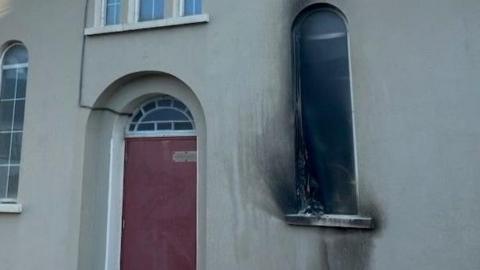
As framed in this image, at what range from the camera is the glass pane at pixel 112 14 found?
599 cm

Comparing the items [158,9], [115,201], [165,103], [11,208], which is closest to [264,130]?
[165,103]

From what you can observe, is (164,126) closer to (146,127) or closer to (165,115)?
(165,115)

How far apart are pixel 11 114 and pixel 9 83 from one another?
515 millimetres

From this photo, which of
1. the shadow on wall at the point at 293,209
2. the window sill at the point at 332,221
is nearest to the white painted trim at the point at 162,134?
the shadow on wall at the point at 293,209

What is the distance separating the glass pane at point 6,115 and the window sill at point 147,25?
1754 mm

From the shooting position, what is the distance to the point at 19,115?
623cm

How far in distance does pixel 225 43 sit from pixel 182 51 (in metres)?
0.62

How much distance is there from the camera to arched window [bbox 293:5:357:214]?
184 inches

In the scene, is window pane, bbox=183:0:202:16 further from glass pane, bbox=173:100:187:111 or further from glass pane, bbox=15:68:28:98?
glass pane, bbox=15:68:28:98

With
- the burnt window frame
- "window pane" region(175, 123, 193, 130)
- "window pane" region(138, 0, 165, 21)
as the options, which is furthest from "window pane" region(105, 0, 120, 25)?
the burnt window frame

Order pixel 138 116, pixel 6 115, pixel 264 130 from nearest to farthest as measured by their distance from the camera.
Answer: pixel 264 130 → pixel 138 116 → pixel 6 115

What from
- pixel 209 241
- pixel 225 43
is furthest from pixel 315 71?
pixel 209 241

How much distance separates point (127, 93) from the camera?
5988 millimetres

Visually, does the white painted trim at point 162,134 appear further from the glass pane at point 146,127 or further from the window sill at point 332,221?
the window sill at point 332,221
